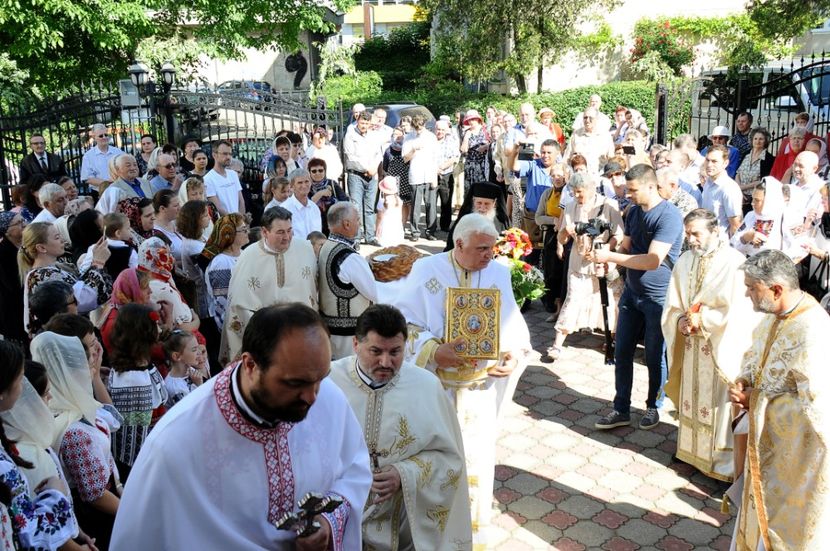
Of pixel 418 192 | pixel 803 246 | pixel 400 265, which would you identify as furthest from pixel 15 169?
pixel 803 246

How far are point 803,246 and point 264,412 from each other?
711 cm

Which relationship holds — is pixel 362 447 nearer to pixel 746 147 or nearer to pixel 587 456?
pixel 587 456

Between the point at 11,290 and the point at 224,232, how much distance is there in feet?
5.74

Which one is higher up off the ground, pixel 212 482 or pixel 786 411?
pixel 212 482

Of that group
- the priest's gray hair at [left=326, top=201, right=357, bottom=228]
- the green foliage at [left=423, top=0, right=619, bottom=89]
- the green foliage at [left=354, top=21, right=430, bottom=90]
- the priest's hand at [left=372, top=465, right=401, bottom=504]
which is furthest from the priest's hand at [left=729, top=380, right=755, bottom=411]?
the green foliage at [left=354, top=21, right=430, bottom=90]

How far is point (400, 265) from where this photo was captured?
6871 millimetres

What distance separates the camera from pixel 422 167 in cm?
1375

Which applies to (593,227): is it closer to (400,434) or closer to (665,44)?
(400,434)

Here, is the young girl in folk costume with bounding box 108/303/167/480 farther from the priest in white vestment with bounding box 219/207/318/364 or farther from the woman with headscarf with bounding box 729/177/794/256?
the woman with headscarf with bounding box 729/177/794/256

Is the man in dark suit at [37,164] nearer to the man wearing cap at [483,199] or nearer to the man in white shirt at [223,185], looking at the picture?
the man in white shirt at [223,185]

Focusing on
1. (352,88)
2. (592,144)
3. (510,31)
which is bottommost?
(592,144)

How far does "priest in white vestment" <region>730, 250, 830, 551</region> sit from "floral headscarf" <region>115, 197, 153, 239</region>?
4955mm

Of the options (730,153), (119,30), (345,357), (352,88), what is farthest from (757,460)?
(352,88)

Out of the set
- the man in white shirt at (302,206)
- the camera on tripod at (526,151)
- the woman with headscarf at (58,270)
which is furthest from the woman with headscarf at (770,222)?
the woman with headscarf at (58,270)
